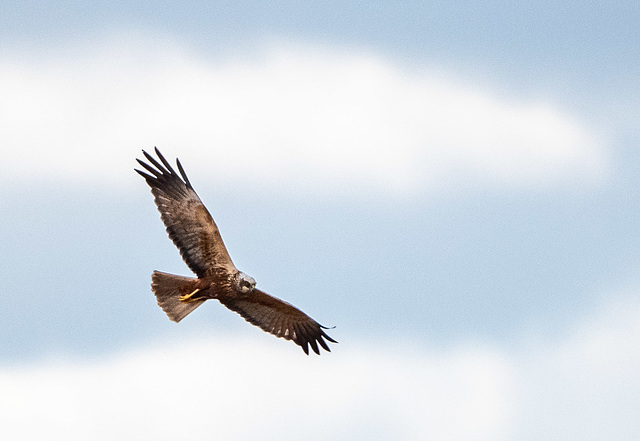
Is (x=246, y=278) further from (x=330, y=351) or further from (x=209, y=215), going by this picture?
(x=330, y=351)

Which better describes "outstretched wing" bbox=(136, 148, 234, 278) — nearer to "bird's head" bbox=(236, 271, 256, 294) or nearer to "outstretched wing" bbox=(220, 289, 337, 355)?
"bird's head" bbox=(236, 271, 256, 294)

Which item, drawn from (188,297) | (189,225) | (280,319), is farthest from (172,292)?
(280,319)

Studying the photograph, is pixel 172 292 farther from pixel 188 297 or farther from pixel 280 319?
pixel 280 319

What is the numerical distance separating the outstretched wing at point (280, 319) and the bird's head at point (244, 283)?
1.06 m

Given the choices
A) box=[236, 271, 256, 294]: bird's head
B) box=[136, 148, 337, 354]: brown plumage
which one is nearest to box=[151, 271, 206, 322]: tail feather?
box=[136, 148, 337, 354]: brown plumage

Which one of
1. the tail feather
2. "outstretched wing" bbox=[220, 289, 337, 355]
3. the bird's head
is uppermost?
"outstretched wing" bbox=[220, 289, 337, 355]

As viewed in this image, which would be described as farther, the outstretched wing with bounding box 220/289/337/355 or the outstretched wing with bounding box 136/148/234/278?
the outstretched wing with bounding box 220/289/337/355

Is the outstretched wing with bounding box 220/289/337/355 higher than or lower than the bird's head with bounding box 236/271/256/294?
higher

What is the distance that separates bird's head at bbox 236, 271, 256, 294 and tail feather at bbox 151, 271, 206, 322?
865 mm

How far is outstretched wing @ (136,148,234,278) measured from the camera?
20719 millimetres

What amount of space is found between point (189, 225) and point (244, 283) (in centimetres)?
148

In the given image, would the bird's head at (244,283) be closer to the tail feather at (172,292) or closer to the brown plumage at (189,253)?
the brown plumage at (189,253)

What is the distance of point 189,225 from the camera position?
20.8 meters

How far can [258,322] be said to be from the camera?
22.8m
